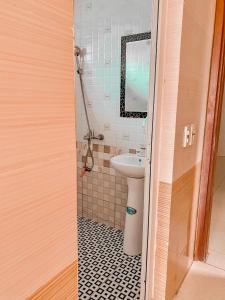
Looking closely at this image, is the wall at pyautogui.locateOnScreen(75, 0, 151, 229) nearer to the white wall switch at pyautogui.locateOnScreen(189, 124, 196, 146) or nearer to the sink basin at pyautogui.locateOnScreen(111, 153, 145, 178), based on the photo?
the sink basin at pyautogui.locateOnScreen(111, 153, 145, 178)

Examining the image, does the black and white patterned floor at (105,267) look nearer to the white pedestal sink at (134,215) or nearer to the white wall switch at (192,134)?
the white pedestal sink at (134,215)

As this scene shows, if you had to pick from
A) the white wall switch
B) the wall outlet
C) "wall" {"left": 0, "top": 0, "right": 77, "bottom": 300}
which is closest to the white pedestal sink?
the wall outlet

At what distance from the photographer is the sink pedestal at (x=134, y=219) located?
1998 mm

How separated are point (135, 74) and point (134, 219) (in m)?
1.24

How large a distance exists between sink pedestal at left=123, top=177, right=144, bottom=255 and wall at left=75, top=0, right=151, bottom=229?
34cm

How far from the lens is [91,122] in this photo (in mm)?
2479

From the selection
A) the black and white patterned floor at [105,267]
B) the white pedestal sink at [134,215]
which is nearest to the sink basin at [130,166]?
the white pedestal sink at [134,215]

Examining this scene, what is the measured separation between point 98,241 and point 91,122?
3.78ft

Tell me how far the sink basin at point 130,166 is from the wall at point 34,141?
50.5 inches

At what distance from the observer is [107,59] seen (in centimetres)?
225

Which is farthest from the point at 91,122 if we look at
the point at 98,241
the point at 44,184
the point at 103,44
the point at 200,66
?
the point at 44,184

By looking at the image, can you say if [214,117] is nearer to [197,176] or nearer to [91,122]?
[197,176]

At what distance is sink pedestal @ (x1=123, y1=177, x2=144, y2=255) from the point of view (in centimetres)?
200

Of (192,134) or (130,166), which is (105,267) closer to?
(130,166)
